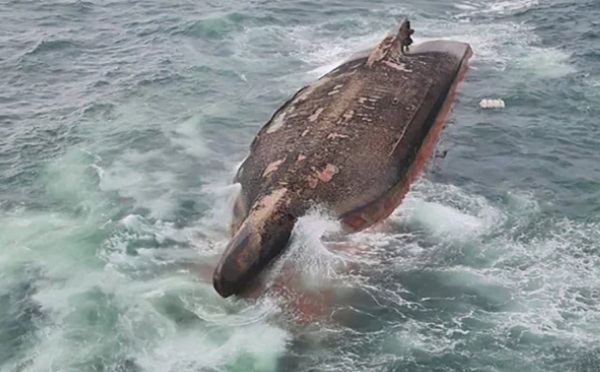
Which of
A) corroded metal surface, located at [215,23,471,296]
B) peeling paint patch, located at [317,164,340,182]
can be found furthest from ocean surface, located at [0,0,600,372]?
peeling paint patch, located at [317,164,340,182]

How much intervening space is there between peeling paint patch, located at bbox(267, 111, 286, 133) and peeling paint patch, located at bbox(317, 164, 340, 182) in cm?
409

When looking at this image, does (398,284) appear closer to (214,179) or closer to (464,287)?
(464,287)

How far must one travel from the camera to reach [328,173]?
23.6 m

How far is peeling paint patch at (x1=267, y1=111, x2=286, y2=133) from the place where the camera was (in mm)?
27375

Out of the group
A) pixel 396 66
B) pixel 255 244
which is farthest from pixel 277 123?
pixel 255 244

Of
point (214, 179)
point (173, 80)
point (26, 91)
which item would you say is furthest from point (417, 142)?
point (26, 91)

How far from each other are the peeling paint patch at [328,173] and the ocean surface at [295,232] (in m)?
1.49

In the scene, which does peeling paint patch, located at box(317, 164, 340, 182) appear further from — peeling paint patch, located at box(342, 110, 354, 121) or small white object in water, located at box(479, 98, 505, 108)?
small white object in water, located at box(479, 98, 505, 108)

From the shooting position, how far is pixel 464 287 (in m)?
20.5

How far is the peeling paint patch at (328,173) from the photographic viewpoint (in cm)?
2336

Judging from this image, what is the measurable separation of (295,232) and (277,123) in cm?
709

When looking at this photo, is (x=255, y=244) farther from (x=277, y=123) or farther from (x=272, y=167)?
(x=277, y=123)

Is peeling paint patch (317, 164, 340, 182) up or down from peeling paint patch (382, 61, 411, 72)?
down

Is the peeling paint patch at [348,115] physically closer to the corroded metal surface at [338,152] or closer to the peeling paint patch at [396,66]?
the corroded metal surface at [338,152]
